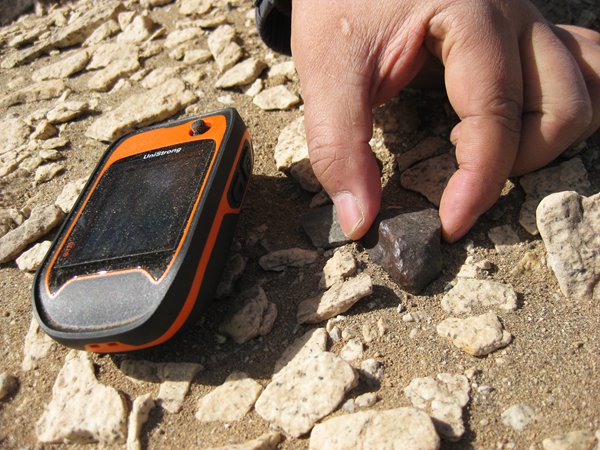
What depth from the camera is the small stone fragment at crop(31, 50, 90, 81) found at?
313cm

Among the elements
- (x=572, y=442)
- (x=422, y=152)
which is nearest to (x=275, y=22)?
(x=422, y=152)

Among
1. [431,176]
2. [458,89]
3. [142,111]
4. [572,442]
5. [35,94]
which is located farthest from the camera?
[35,94]

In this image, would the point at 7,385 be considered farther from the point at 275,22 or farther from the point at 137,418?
the point at 275,22

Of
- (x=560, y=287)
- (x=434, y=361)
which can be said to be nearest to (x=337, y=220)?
(x=434, y=361)

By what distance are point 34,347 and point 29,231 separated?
56cm

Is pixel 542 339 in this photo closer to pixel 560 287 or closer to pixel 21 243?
pixel 560 287

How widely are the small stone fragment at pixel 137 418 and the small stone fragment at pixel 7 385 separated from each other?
1.41 ft

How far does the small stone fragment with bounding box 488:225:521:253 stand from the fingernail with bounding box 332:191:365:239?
0.45 metres

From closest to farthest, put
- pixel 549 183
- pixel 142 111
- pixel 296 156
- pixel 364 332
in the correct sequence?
pixel 364 332 < pixel 549 183 < pixel 296 156 < pixel 142 111

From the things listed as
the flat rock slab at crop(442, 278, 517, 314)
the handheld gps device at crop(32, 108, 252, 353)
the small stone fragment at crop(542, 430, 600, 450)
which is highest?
the handheld gps device at crop(32, 108, 252, 353)

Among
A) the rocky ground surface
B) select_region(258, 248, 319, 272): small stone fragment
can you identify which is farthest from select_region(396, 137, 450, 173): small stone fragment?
select_region(258, 248, 319, 272): small stone fragment

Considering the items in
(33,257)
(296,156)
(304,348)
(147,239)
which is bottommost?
(304,348)

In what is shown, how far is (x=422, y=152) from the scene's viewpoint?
208cm

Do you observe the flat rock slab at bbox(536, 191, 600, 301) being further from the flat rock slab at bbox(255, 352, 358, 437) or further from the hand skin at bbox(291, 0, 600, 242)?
the flat rock slab at bbox(255, 352, 358, 437)
